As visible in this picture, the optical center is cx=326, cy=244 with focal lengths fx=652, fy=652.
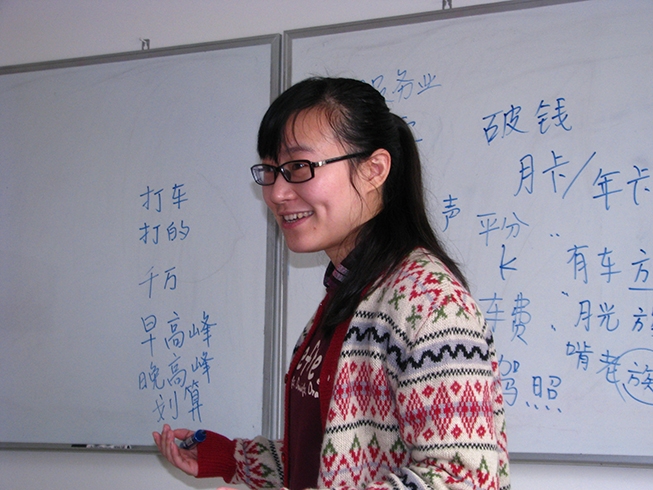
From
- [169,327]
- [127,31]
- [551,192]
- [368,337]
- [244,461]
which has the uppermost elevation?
[127,31]

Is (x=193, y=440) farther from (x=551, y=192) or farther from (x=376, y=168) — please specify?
(x=551, y=192)

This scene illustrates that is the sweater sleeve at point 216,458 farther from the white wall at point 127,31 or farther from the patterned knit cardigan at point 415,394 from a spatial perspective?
the white wall at point 127,31

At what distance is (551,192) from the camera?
158cm

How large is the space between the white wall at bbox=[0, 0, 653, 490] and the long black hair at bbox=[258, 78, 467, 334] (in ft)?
2.91

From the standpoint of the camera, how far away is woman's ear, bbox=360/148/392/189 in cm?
97

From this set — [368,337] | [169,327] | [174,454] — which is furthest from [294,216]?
[169,327]

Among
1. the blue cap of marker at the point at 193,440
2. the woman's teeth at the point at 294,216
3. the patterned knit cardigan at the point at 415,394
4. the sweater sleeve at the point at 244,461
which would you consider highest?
the woman's teeth at the point at 294,216

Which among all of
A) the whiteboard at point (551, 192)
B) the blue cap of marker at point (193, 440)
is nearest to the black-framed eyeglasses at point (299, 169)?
the blue cap of marker at point (193, 440)

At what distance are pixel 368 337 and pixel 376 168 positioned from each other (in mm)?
288

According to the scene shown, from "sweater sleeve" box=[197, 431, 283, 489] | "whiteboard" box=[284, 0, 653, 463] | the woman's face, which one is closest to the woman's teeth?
the woman's face

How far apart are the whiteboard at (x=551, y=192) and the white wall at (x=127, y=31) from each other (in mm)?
141

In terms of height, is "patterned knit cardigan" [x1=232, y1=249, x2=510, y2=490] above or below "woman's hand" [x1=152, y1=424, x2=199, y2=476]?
above

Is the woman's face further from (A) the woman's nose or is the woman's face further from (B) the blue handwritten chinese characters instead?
(B) the blue handwritten chinese characters

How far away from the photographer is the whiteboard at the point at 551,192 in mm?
1492
